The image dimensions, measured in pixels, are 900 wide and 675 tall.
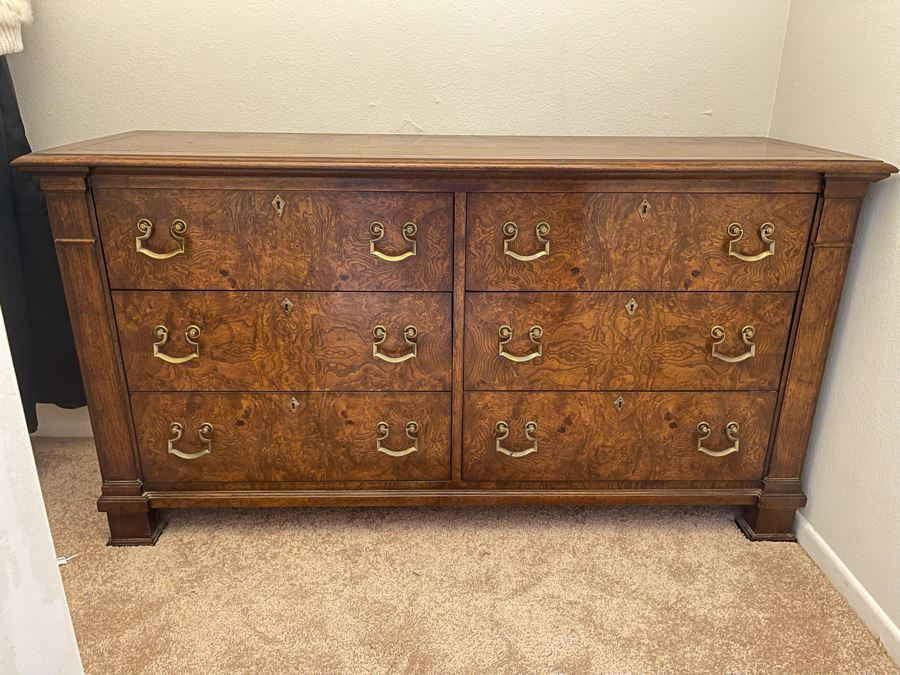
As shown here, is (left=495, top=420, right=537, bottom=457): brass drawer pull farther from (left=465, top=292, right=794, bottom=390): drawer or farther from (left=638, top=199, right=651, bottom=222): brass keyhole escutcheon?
(left=638, top=199, right=651, bottom=222): brass keyhole escutcheon

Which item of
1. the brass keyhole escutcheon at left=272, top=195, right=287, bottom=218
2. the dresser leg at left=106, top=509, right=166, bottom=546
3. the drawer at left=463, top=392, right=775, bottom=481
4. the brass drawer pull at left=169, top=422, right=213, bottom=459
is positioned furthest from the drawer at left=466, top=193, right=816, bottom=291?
the dresser leg at left=106, top=509, right=166, bottom=546

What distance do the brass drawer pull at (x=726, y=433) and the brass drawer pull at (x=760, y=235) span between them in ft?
1.22

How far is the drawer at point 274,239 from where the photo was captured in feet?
4.07

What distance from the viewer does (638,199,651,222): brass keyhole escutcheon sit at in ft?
4.12

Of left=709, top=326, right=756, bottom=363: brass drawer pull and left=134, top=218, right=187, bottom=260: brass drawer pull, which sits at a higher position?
left=134, top=218, right=187, bottom=260: brass drawer pull

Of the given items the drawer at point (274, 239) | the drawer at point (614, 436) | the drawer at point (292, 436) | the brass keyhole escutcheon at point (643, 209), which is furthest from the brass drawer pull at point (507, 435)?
the brass keyhole escutcheon at point (643, 209)

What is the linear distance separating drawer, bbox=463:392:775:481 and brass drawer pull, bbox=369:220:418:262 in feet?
1.13

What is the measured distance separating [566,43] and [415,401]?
3.22 ft

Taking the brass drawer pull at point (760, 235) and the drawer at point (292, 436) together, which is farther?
the drawer at point (292, 436)

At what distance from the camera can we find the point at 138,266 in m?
1.28

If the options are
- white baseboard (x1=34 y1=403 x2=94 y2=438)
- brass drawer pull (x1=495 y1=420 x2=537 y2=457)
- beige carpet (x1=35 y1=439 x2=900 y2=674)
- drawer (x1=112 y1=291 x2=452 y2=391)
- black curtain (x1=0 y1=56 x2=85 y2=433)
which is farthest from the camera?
white baseboard (x1=34 y1=403 x2=94 y2=438)

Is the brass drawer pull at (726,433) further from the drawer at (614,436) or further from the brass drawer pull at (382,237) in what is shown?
the brass drawer pull at (382,237)

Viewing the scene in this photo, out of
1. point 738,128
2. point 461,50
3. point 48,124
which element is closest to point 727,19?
point 738,128

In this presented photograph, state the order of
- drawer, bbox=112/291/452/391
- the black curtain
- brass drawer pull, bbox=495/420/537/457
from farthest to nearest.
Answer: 1. the black curtain
2. brass drawer pull, bbox=495/420/537/457
3. drawer, bbox=112/291/452/391
